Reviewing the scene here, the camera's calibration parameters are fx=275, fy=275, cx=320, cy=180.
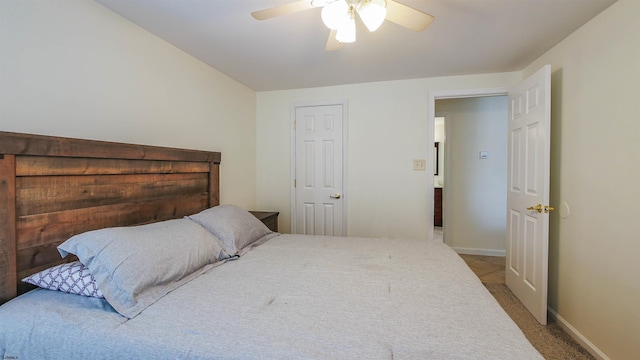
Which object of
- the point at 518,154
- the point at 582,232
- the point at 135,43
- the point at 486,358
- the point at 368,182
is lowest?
the point at 486,358

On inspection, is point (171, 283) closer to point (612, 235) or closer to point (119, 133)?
point (119, 133)

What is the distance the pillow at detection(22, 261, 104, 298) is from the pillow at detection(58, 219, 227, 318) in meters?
0.05

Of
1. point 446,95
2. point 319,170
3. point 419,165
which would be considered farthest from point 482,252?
point 319,170

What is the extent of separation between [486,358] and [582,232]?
67.8 inches

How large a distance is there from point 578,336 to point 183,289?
2.60m

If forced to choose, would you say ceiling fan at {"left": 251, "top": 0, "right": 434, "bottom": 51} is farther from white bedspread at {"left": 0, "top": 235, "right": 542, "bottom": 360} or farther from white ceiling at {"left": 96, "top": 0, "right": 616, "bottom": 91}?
white bedspread at {"left": 0, "top": 235, "right": 542, "bottom": 360}

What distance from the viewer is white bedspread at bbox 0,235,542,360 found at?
875 mm

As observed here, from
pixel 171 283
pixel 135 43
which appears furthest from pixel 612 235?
pixel 135 43

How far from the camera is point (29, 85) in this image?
1.31 metres

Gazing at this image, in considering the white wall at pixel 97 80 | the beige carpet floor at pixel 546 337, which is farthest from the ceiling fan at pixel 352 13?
the beige carpet floor at pixel 546 337

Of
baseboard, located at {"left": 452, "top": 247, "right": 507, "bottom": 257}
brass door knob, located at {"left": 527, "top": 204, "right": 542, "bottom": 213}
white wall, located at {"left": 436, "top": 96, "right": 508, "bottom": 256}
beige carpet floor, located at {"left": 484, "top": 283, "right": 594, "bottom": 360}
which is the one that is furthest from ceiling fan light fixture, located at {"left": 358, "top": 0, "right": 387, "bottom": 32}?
baseboard, located at {"left": 452, "top": 247, "right": 507, "bottom": 257}

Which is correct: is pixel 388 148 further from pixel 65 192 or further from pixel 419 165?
pixel 65 192

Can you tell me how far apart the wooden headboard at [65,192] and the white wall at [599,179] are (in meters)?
2.85

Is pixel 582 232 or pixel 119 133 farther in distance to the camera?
pixel 582 232
